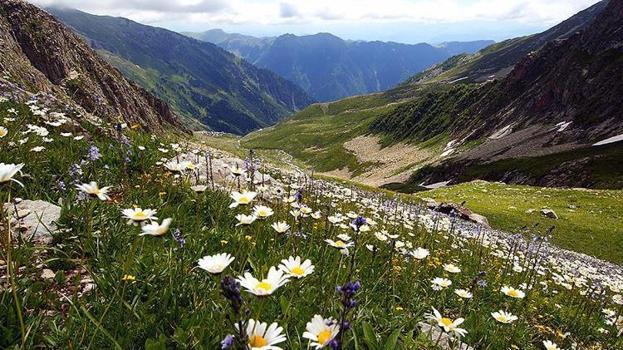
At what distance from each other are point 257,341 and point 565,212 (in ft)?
169

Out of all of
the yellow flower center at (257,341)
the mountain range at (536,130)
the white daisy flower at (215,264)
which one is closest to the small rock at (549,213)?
the mountain range at (536,130)

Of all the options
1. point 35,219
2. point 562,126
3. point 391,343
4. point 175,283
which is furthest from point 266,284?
point 562,126

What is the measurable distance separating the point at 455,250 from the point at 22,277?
450 inches

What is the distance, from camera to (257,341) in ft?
8.00

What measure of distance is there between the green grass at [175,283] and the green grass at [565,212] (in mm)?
31140

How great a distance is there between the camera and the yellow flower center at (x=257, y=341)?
2.41 m

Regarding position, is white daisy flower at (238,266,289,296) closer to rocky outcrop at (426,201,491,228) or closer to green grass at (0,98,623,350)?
green grass at (0,98,623,350)

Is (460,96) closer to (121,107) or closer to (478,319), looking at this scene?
(121,107)

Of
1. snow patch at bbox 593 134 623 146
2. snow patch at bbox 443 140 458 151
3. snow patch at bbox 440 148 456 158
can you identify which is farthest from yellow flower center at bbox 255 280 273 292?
snow patch at bbox 443 140 458 151

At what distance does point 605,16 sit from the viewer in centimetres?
12012

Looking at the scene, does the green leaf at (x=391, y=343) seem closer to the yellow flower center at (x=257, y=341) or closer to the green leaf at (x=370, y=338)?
the green leaf at (x=370, y=338)

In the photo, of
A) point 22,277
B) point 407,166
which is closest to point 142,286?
point 22,277

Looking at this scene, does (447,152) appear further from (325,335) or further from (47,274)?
(325,335)

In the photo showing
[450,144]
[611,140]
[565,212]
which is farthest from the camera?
[450,144]
